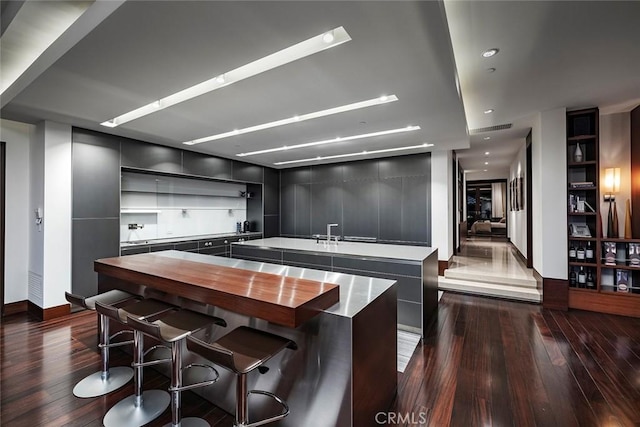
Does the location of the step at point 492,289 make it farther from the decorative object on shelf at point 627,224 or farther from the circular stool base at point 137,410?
the circular stool base at point 137,410

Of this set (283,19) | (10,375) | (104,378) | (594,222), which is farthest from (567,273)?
(10,375)

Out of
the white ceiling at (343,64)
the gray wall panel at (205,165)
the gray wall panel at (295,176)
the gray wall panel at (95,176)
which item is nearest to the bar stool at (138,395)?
the white ceiling at (343,64)

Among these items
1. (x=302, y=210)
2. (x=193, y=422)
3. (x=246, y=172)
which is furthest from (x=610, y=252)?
(x=246, y=172)

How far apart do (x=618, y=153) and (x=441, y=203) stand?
254 centimetres

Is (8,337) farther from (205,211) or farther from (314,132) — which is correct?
(314,132)

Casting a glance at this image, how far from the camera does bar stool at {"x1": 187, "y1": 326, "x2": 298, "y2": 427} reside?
4.55 feet

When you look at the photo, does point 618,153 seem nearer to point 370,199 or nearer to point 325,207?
point 370,199

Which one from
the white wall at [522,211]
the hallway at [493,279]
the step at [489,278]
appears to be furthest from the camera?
the white wall at [522,211]

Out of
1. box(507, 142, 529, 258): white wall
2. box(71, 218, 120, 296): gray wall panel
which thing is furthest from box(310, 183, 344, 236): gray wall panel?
box(71, 218, 120, 296): gray wall panel

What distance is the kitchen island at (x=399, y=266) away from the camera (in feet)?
10.6

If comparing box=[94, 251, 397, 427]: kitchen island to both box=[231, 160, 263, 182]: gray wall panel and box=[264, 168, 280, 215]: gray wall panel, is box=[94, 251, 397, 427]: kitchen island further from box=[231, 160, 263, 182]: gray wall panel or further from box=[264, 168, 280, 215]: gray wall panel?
box=[264, 168, 280, 215]: gray wall panel

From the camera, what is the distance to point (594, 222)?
393 cm

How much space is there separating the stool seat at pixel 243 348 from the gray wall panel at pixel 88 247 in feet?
11.6

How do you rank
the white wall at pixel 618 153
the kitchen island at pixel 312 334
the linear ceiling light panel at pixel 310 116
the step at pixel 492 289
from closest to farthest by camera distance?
the kitchen island at pixel 312 334
the linear ceiling light panel at pixel 310 116
the white wall at pixel 618 153
the step at pixel 492 289
